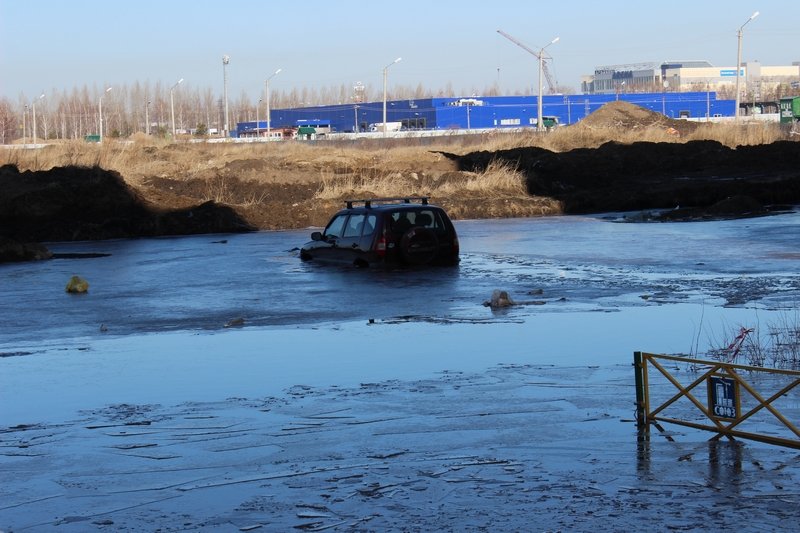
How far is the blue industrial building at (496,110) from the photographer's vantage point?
137 m

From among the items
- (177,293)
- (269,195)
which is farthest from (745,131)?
(177,293)

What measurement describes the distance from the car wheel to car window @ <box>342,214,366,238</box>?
3.39 ft

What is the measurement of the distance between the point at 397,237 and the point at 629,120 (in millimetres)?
67080

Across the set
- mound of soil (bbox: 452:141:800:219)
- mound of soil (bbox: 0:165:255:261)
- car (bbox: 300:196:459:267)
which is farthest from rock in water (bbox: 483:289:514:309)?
mound of soil (bbox: 0:165:255:261)

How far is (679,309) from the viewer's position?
667 inches

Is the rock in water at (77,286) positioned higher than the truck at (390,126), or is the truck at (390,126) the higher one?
the truck at (390,126)

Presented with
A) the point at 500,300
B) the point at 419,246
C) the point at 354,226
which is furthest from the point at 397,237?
the point at 500,300

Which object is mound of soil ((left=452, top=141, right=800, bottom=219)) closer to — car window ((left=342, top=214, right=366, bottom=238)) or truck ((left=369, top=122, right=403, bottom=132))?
car window ((left=342, top=214, right=366, bottom=238))

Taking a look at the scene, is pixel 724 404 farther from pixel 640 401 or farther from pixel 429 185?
pixel 429 185

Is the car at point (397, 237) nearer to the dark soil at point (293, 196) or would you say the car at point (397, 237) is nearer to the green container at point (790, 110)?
the dark soil at point (293, 196)

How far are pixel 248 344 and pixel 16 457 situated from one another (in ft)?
19.5

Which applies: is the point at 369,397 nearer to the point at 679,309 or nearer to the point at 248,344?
the point at 248,344

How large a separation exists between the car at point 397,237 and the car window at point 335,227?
1.12ft

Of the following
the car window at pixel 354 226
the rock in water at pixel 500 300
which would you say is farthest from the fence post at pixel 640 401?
the car window at pixel 354 226
